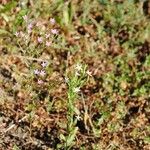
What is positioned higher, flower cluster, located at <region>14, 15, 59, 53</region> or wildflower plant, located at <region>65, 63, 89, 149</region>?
flower cluster, located at <region>14, 15, 59, 53</region>

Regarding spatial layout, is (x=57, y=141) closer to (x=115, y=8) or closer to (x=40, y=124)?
(x=40, y=124)

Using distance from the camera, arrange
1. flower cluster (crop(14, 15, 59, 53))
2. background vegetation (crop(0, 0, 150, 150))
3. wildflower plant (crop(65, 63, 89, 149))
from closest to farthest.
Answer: wildflower plant (crop(65, 63, 89, 149)), flower cluster (crop(14, 15, 59, 53)), background vegetation (crop(0, 0, 150, 150))

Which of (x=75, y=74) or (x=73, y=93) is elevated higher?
(x=75, y=74)

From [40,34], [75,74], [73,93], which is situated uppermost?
[40,34]

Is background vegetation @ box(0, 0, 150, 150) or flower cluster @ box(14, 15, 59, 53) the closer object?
flower cluster @ box(14, 15, 59, 53)

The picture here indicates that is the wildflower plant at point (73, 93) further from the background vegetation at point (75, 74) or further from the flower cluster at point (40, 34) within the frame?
the flower cluster at point (40, 34)

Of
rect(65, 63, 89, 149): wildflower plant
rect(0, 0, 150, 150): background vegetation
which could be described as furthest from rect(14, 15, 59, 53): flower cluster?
rect(65, 63, 89, 149): wildflower plant

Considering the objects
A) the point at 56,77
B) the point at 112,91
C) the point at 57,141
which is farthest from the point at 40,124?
the point at 112,91

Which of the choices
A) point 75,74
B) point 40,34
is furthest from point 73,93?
point 40,34

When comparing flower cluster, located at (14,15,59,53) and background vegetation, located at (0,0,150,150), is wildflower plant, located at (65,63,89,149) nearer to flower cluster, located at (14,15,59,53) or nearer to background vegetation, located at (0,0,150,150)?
background vegetation, located at (0,0,150,150)

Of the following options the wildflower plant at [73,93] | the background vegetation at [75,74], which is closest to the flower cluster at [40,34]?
the background vegetation at [75,74]

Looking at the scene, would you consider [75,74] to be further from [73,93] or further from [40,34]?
[40,34]

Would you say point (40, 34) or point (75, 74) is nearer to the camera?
point (75, 74)
